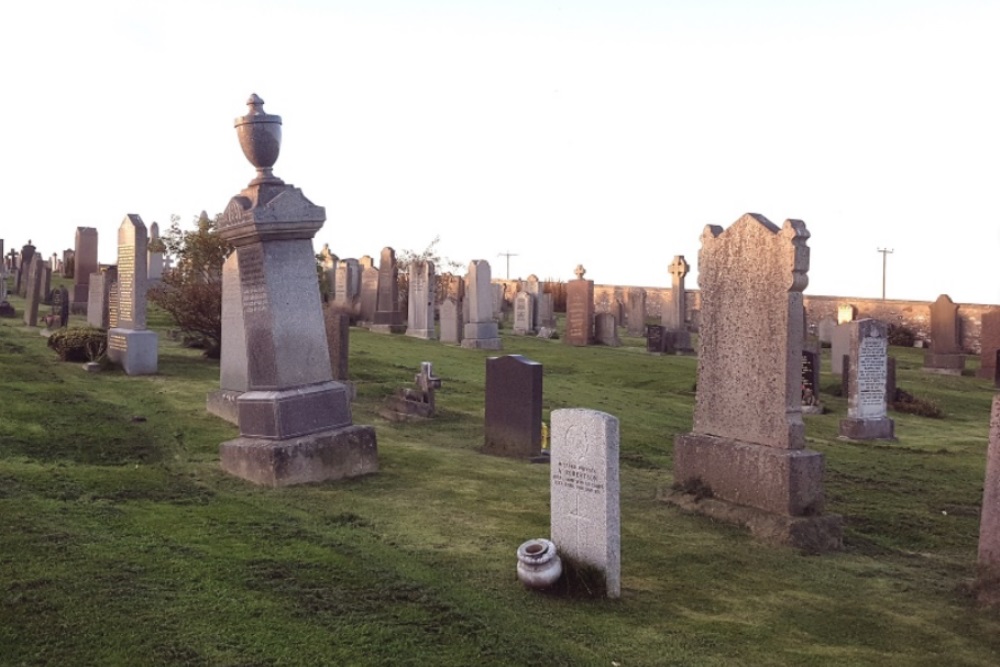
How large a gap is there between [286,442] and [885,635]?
594 cm

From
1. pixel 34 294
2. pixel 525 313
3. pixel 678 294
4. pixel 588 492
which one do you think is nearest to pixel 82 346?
pixel 34 294

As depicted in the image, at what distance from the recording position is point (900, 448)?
1508cm

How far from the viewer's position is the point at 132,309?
1739 cm

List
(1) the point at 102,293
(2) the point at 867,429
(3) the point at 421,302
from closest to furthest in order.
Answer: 1. (2) the point at 867,429
2. (1) the point at 102,293
3. (3) the point at 421,302

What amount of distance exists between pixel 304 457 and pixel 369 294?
21.9 m

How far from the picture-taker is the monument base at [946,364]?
26.0m

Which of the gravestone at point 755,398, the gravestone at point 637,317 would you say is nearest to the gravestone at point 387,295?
the gravestone at point 637,317

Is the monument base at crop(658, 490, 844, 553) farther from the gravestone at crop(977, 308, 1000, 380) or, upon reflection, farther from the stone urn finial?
the gravestone at crop(977, 308, 1000, 380)

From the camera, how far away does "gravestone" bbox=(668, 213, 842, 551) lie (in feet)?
28.5

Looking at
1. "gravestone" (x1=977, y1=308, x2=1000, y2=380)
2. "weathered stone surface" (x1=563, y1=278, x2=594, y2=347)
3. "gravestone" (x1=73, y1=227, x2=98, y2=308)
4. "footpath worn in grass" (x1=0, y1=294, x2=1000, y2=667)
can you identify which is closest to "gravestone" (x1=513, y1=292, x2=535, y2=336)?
"weathered stone surface" (x1=563, y1=278, x2=594, y2=347)

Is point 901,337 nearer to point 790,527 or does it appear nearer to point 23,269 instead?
point 790,527

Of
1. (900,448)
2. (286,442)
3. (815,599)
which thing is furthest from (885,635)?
(900,448)

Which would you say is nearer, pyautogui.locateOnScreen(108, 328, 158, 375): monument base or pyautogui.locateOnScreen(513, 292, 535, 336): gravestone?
pyautogui.locateOnScreen(108, 328, 158, 375): monument base

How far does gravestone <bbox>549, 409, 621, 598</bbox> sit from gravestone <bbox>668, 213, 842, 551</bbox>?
2449 millimetres
